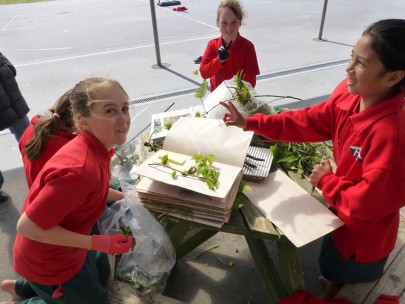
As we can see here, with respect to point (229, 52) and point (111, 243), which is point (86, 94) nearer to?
point (111, 243)

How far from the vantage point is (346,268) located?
1483mm

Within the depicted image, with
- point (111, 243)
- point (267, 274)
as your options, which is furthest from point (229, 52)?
point (111, 243)

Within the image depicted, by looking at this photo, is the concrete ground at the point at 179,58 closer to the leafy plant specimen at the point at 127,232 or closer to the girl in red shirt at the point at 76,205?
the girl in red shirt at the point at 76,205

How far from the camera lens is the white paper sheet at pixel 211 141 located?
1566 millimetres

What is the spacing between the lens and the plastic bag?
1.56 m

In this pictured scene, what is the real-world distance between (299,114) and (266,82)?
3.01 metres

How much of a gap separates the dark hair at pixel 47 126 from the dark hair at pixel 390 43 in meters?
1.33

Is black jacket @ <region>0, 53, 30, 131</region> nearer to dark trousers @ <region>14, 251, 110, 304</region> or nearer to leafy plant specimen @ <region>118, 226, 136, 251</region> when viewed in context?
dark trousers @ <region>14, 251, 110, 304</region>

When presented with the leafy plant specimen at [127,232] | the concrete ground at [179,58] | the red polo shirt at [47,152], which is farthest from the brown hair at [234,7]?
the leafy plant specimen at [127,232]

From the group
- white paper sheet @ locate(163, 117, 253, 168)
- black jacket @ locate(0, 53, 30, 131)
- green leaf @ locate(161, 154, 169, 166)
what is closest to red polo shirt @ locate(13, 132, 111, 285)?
green leaf @ locate(161, 154, 169, 166)

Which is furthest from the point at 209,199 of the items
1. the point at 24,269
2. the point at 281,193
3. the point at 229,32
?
the point at 229,32

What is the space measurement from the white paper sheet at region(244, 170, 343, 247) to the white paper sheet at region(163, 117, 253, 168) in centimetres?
18

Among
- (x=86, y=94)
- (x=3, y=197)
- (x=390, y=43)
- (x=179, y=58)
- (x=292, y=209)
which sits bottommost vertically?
(x=3, y=197)

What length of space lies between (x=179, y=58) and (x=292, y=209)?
440 centimetres
